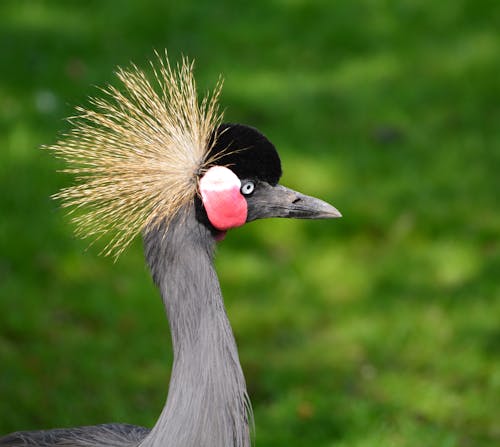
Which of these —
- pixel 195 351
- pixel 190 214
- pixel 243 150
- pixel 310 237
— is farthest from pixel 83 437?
pixel 310 237

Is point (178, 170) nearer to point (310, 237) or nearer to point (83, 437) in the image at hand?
point (83, 437)

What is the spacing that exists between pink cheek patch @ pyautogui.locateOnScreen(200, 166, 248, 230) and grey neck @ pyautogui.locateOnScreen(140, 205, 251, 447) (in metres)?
0.04

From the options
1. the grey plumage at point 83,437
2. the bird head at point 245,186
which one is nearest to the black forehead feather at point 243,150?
the bird head at point 245,186

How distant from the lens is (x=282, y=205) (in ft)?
6.73

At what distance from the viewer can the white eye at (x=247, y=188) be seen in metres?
1.99

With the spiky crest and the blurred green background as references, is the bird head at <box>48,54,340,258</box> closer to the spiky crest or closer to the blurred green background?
the spiky crest

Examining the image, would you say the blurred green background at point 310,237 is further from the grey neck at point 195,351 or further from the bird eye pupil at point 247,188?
the bird eye pupil at point 247,188

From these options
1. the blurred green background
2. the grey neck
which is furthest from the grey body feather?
the blurred green background

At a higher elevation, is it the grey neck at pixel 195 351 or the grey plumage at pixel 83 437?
the grey neck at pixel 195 351

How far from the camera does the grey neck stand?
1.90m

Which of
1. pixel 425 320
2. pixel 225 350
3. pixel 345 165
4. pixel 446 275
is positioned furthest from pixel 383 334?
pixel 225 350

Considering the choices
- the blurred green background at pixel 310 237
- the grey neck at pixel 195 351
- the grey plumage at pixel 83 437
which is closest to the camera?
the grey neck at pixel 195 351

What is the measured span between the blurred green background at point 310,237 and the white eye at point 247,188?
110 centimetres

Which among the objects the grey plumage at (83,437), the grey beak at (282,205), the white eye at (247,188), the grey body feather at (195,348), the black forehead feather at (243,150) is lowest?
the grey plumage at (83,437)
